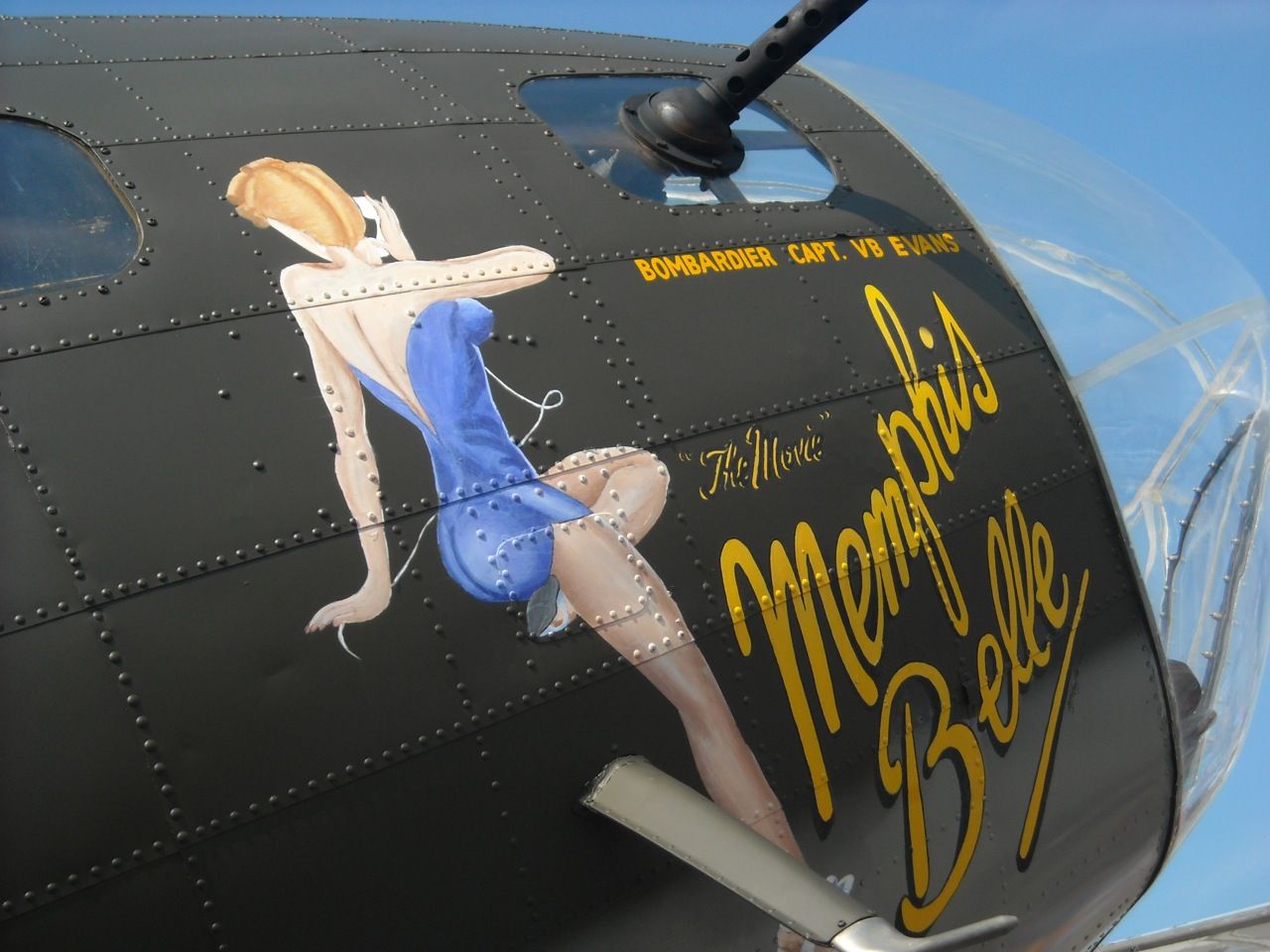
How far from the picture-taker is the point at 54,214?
451cm

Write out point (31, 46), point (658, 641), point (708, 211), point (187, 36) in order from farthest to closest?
1. point (708, 211)
2. point (187, 36)
3. point (31, 46)
4. point (658, 641)

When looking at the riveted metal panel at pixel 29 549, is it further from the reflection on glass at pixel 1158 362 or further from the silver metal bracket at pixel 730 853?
the reflection on glass at pixel 1158 362

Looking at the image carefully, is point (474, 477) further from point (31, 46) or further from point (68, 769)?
point (31, 46)

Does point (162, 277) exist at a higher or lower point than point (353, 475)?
higher

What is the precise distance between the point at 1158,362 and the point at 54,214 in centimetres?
502

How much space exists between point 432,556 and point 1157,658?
3544 mm

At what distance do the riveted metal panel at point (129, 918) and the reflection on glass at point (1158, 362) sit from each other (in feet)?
14.0

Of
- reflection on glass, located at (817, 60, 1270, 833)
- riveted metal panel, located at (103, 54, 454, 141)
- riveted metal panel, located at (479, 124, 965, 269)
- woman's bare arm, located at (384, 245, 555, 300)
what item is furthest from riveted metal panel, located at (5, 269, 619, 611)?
reflection on glass, located at (817, 60, 1270, 833)

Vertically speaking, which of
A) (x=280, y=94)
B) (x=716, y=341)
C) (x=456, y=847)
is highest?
(x=280, y=94)

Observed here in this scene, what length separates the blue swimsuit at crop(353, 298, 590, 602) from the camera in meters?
4.46

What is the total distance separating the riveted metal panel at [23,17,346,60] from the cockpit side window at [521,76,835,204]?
1.00m

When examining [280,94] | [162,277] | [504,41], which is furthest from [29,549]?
[504,41]

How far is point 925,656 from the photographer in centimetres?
533

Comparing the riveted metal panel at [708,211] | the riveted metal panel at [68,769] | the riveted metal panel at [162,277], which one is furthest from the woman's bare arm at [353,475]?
the riveted metal panel at [708,211]
